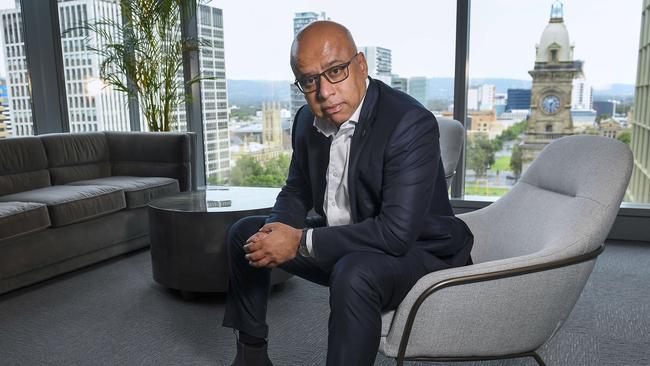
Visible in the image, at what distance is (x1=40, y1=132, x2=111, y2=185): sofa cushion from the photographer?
386 centimetres

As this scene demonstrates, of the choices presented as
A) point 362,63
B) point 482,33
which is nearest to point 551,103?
point 482,33

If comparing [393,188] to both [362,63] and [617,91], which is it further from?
[617,91]

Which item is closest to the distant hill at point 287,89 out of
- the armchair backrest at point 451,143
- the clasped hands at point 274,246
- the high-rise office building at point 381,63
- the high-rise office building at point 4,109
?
the high-rise office building at point 381,63

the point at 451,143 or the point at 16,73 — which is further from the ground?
the point at 16,73

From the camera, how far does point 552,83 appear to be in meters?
3.96

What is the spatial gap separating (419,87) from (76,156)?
264 cm

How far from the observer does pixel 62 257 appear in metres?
3.07

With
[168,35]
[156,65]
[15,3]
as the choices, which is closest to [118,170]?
[156,65]

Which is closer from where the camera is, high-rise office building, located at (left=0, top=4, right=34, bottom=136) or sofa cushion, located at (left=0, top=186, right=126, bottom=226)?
sofa cushion, located at (left=0, top=186, right=126, bottom=226)

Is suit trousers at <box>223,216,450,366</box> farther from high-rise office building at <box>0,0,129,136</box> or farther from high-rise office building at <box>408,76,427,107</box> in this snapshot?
high-rise office building at <box>0,0,129,136</box>

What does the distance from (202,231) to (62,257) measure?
1031 millimetres

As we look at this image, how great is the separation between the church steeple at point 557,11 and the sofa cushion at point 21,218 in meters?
3.54

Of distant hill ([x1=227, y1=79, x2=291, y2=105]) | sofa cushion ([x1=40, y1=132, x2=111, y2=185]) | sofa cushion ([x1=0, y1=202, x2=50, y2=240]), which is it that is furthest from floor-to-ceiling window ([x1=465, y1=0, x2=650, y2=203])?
sofa cushion ([x1=0, y1=202, x2=50, y2=240])

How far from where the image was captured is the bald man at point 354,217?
1424mm
